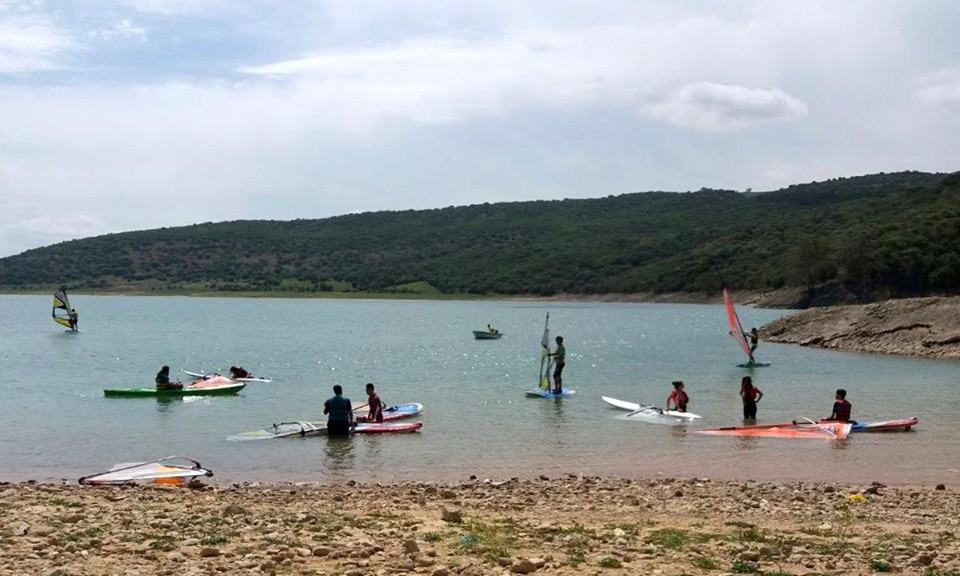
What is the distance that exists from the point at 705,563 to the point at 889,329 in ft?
128

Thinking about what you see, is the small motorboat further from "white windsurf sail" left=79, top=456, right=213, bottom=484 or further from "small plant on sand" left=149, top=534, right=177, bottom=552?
"small plant on sand" left=149, top=534, right=177, bottom=552

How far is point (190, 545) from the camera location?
8930 mm

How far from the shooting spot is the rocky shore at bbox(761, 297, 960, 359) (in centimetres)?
4100

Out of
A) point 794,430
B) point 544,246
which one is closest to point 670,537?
point 794,430

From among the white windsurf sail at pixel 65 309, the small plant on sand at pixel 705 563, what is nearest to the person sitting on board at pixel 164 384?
the small plant on sand at pixel 705 563

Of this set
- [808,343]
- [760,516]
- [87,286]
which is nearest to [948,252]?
[808,343]

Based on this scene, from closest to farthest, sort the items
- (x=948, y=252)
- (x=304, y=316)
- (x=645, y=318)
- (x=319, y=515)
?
(x=319, y=515) → (x=948, y=252) → (x=645, y=318) → (x=304, y=316)

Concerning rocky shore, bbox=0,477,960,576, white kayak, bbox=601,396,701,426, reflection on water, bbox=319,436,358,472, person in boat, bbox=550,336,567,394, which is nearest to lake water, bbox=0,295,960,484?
reflection on water, bbox=319,436,358,472

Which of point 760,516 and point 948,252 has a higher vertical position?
point 948,252

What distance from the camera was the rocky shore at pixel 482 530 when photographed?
8.15 meters

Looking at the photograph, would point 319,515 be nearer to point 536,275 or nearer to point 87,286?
point 536,275

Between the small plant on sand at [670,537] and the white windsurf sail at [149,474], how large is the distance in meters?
7.90

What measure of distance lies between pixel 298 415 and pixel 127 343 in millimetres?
35330

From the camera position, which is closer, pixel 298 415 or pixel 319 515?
pixel 319 515
